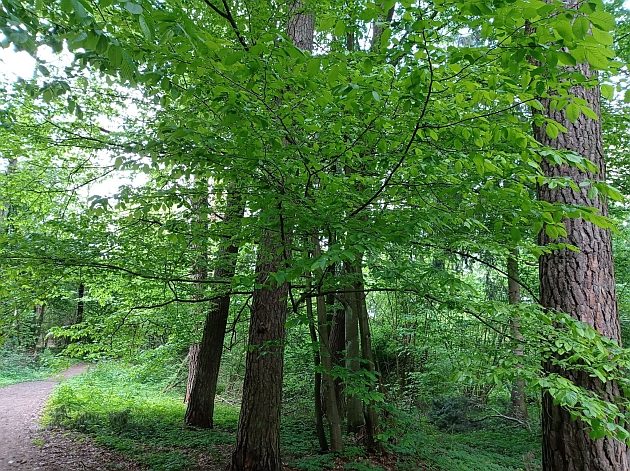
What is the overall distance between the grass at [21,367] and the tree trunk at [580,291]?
1728 cm

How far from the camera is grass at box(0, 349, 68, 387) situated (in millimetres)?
16453

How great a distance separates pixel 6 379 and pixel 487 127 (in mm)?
19257

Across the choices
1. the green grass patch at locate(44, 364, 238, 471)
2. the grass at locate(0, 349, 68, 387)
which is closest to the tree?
the green grass patch at locate(44, 364, 238, 471)

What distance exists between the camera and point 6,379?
15836mm

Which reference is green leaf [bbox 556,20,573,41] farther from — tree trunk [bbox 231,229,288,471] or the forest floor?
the forest floor

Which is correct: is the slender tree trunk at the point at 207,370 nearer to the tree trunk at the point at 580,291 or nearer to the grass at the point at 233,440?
the grass at the point at 233,440

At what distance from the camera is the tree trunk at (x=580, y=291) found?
3.13 metres

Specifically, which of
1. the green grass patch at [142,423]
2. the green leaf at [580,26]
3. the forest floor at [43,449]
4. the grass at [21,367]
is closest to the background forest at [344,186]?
the green leaf at [580,26]

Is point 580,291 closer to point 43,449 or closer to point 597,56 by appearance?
point 597,56

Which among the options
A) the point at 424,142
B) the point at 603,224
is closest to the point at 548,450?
the point at 603,224

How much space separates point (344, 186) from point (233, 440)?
5.72 meters

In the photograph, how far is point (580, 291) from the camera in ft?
11.0

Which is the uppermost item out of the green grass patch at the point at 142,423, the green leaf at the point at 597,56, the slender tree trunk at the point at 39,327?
the green leaf at the point at 597,56

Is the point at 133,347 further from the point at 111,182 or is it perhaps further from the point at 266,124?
the point at 266,124
